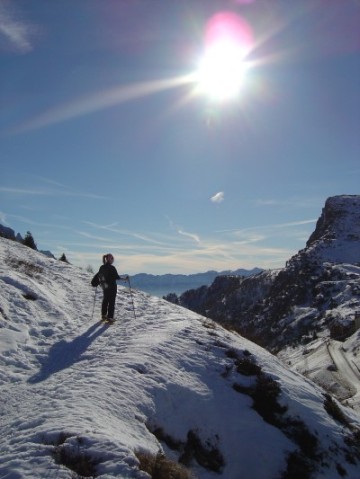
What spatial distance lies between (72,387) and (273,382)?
8.13m

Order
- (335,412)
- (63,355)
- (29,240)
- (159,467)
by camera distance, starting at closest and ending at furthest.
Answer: (159,467) < (63,355) < (335,412) < (29,240)

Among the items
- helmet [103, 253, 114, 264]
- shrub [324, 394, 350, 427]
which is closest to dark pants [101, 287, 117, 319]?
helmet [103, 253, 114, 264]

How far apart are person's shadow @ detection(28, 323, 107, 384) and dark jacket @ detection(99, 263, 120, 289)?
310 cm

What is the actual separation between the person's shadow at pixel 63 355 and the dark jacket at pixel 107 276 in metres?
3.10

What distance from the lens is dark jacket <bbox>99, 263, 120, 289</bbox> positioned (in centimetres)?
2017

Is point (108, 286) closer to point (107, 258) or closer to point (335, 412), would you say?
point (107, 258)

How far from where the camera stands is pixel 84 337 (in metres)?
16.6

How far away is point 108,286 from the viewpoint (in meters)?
20.1

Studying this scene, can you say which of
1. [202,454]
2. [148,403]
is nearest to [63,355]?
[148,403]

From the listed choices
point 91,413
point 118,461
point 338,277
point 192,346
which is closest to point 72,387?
point 91,413

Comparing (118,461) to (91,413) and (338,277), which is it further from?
(338,277)

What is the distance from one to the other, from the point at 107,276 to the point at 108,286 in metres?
0.49

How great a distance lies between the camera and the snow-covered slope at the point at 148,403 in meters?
8.48

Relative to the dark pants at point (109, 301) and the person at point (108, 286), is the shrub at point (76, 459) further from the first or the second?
the dark pants at point (109, 301)
